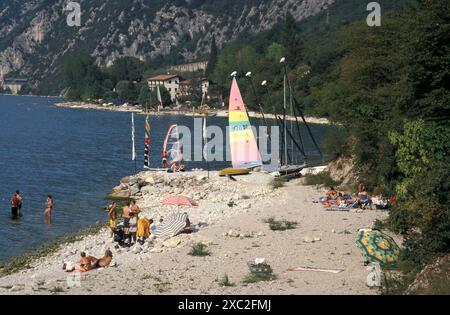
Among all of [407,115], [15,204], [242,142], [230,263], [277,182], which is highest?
[407,115]

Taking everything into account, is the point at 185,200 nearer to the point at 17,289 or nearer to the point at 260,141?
the point at 17,289

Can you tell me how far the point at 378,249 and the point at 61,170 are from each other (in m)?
40.6

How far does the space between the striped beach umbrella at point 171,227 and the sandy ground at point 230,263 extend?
29.0 inches

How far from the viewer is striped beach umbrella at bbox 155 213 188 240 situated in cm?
2688

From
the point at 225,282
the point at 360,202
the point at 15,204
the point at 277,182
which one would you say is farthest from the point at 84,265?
the point at 277,182

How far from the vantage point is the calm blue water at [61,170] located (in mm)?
34438

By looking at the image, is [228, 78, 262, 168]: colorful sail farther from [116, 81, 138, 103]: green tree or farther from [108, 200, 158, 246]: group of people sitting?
[116, 81, 138, 103]: green tree

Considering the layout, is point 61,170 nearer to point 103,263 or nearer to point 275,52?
point 103,263

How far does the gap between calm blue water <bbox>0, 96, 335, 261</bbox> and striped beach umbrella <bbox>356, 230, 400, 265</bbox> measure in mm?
14101

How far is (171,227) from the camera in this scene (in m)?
27.1

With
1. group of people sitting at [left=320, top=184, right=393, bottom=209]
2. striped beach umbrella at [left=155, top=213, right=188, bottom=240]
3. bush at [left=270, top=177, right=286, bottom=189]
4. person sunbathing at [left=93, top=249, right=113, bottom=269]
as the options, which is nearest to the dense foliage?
group of people sitting at [left=320, top=184, right=393, bottom=209]

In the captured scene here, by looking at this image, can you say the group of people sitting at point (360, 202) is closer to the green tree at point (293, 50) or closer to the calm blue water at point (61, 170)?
the calm blue water at point (61, 170)
